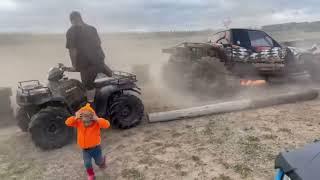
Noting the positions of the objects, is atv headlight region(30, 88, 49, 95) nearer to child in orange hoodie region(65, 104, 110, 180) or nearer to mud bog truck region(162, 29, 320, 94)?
child in orange hoodie region(65, 104, 110, 180)

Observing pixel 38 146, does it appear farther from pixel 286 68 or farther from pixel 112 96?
pixel 286 68

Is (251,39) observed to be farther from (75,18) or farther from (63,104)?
(63,104)

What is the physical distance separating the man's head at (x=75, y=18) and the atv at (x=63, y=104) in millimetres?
1026

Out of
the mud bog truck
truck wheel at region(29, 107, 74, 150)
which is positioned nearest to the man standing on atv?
truck wheel at region(29, 107, 74, 150)

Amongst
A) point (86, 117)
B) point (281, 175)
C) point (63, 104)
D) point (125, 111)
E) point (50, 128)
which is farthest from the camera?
point (125, 111)

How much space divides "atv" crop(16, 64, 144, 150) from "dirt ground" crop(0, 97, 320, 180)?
260 millimetres

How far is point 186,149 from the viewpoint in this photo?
605cm

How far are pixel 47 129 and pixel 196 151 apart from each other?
8.70 ft

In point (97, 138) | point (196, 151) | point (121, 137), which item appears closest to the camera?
point (97, 138)

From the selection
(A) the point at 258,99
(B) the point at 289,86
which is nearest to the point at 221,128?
(A) the point at 258,99

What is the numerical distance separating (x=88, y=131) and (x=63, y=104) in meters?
1.66

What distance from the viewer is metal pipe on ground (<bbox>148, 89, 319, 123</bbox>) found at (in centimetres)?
762

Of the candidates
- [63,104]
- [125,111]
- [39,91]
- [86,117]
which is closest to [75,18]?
[39,91]

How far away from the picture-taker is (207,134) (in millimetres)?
6695
